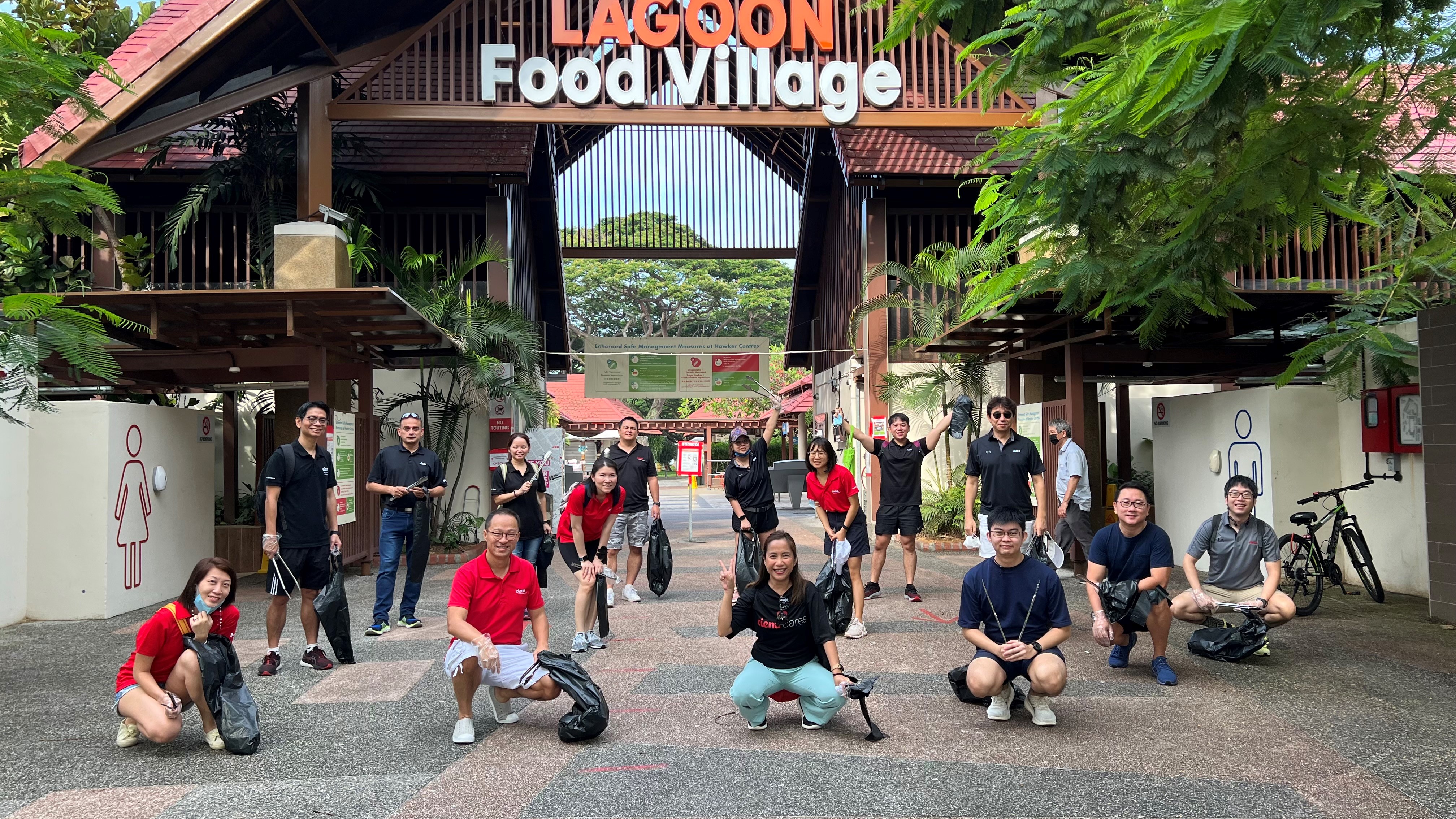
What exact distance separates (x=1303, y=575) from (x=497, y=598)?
7.14 metres

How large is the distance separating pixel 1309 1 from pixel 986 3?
2644 millimetres

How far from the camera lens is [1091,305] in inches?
377

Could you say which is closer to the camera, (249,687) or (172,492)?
(249,687)

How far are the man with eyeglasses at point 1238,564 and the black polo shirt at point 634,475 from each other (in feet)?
14.8

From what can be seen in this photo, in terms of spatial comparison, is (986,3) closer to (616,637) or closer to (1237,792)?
(1237,792)

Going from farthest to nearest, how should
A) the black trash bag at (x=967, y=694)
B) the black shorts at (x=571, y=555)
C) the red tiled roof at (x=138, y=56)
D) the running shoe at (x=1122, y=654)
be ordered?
1. the red tiled roof at (x=138, y=56)
2. the black shorts at (x=571, y=555)
3. the running shoe at (x=1122, y=654)
4. the black trash bag at (x=967, y=694)

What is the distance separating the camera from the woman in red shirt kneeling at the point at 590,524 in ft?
24.2

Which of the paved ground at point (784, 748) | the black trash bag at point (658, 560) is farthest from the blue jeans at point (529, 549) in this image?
the black trash bag at point (658, 560)

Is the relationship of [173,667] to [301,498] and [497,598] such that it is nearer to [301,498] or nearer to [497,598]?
[497,598]

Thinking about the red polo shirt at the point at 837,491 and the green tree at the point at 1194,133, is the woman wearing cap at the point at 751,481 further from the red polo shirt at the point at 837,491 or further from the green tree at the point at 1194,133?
the green tree at the point at 1194,133

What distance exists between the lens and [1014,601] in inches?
207

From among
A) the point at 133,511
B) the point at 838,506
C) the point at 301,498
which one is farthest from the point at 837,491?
the point at 133,511

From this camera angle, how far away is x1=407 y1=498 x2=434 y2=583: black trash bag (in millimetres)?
8234

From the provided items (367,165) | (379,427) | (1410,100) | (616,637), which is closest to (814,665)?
(616,637)
